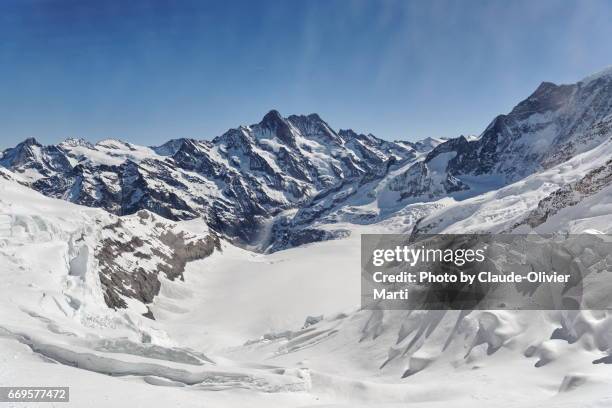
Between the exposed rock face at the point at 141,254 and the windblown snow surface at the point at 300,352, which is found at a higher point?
the exposed rock face at the point at 141,254

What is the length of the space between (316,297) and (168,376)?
201 ft

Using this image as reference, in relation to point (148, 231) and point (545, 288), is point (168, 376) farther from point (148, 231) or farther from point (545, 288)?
point (148, 231)

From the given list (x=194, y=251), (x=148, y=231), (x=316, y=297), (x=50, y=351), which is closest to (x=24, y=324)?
(x=50, y=351)

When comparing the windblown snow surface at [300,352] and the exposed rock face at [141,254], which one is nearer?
the windblown snow surface at [300,352]

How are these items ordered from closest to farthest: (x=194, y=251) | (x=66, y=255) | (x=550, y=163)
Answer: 1. (x=66, y=255)
2. (x=194, y=251)
3. (x=550, y=163)

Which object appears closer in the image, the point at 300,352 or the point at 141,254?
the point at 300,352

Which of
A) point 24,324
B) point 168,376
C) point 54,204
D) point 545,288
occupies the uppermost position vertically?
point 54,204

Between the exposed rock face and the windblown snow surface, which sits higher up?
the exposed rock face

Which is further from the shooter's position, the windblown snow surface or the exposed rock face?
the exposed rock face

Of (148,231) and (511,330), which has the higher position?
(148,231)

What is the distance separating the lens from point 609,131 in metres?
113

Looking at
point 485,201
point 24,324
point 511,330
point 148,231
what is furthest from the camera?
point 148,231

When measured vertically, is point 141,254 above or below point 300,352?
above

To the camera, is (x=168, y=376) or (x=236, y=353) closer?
(x=168, y=376)
